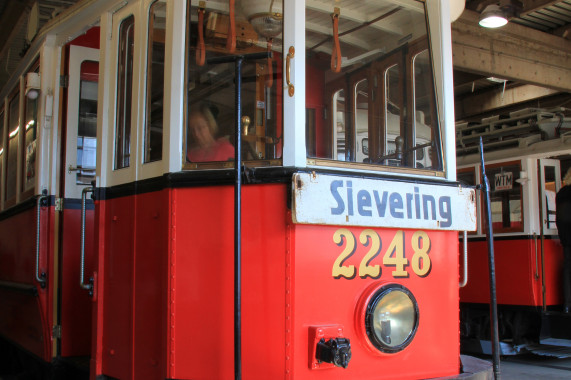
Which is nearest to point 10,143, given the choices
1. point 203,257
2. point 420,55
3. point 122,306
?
point 122,306

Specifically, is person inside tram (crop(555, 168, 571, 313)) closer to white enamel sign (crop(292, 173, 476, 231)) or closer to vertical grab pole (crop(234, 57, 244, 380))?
white enamel sign (crop(292, 173, 476, 231))

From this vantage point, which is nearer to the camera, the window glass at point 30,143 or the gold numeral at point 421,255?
the gold numeral at point 421,255

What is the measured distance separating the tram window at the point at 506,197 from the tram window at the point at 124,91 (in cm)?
551

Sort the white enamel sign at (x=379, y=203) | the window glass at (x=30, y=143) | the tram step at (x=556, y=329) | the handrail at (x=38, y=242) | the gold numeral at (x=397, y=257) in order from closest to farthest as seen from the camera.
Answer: the white enamel sign at (x=379, y=203) < the gold numeral at (x=397, y=257) < the handrail at (x=38, y=242) < the window glass at (x=30, y=143) < the tram step at (x=556, y=329)

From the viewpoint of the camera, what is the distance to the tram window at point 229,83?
7.89 ft

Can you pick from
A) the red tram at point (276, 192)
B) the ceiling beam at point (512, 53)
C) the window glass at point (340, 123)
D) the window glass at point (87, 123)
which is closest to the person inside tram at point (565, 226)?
the ceiling beam at point (512, 53)

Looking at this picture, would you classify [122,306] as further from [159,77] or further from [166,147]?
[159,77]

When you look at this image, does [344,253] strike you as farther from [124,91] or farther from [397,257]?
[124,91]

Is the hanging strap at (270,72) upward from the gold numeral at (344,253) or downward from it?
upward

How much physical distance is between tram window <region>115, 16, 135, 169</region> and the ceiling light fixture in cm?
547

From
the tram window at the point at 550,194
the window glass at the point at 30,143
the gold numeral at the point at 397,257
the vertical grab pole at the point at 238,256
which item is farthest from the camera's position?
the tram window at the point at 550,194

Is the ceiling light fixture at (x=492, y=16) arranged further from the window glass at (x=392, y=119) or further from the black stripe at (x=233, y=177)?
the black stripe at (x=233, y=177)

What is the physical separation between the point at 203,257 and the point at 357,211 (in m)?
0.64

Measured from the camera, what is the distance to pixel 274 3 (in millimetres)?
2418
